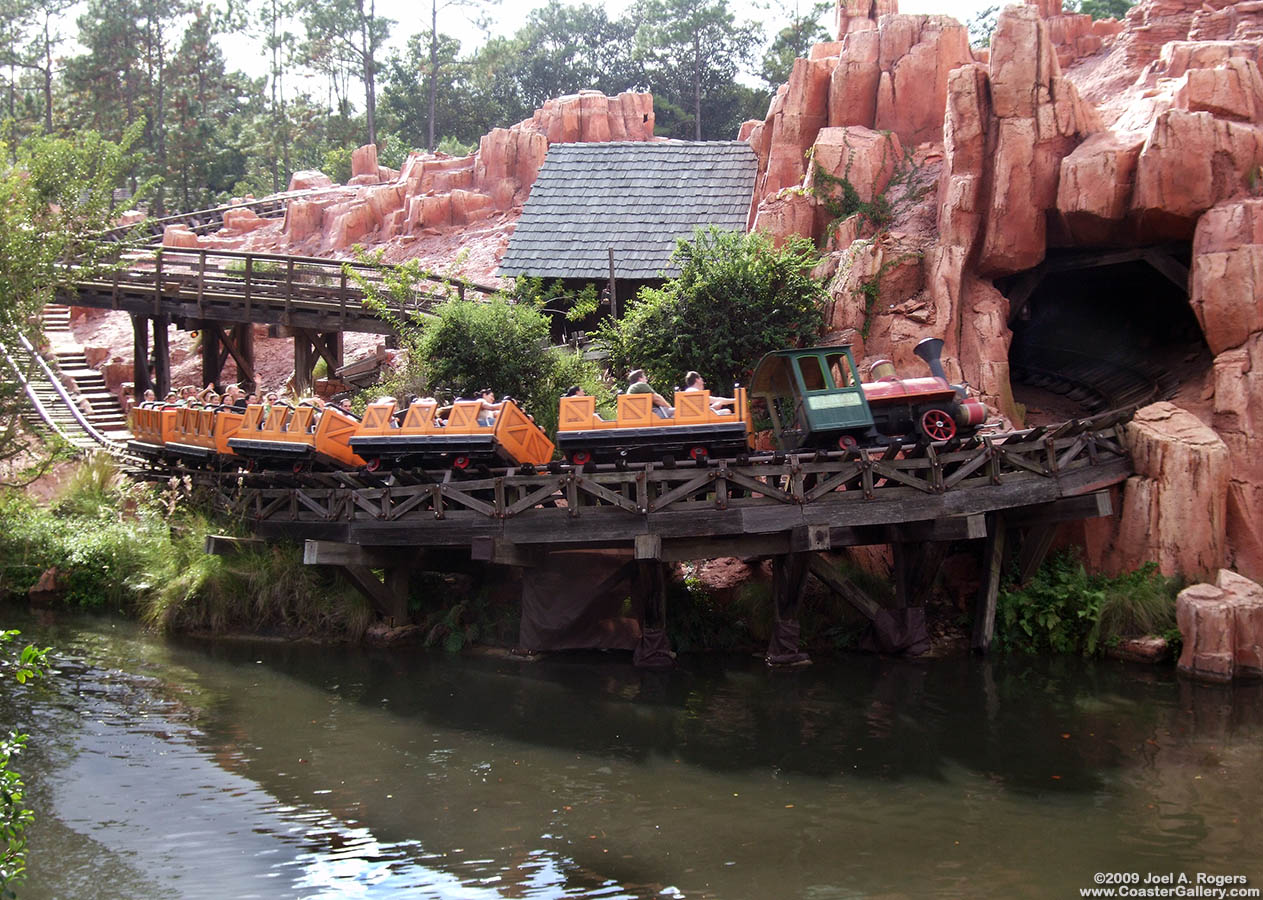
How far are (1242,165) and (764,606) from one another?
9437 millimetres

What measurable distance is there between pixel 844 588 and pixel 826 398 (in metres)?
2.54

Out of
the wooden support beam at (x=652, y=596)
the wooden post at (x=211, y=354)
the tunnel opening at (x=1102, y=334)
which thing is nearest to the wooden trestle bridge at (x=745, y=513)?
the wooden support beam at (x=652, y=596)

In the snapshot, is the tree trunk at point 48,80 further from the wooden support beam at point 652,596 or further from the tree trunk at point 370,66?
the wooden support beam at point 652,596

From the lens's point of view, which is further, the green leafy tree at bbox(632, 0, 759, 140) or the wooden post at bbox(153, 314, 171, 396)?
the green leafy tree at bbox(632, 0, 759, 140)

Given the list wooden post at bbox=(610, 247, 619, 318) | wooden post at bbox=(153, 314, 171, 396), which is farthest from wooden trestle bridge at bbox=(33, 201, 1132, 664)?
wooden post at bbox=(153, 314, 171, 396)

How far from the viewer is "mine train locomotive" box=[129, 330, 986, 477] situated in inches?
603

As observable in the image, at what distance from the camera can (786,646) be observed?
51.4ft

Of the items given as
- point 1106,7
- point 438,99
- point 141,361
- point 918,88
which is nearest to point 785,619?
point 918,88

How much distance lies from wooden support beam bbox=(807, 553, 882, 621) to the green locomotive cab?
1561mm

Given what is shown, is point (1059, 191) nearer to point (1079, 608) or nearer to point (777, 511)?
point (1079, 608)

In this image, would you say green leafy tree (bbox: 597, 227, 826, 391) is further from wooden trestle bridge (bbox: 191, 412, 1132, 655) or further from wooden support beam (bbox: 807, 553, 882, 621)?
wooden support beam (bbox: 807, 553, 882, 621)

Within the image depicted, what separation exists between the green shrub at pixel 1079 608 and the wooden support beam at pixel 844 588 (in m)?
1.80

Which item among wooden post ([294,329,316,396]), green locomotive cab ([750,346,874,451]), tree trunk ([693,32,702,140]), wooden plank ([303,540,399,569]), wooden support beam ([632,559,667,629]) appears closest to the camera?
green locomotive cab ([750,346,874,451])

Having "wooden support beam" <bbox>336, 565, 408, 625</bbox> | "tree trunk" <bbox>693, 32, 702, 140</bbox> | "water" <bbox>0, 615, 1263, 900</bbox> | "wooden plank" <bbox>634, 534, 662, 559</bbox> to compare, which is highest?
"tree trunk" <bbox>693, 32, 702, 140</bbox>
